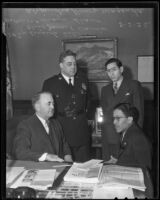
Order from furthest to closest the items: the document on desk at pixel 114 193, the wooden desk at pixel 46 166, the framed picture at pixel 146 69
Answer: the framed picture at pixel 146 69 → the wooden desk at pixel 46 166 → the document on desk at pixel 114 193

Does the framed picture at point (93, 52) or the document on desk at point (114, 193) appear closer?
the document on desk at point (114, 193)

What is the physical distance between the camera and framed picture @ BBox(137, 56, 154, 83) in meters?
1.49

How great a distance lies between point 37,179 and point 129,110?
61 centimetres

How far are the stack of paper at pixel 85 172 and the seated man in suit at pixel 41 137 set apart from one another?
11 cm

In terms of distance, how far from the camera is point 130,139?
5.03ft

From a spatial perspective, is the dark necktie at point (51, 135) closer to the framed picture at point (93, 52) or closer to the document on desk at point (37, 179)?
the document on desk at point (37, 179)

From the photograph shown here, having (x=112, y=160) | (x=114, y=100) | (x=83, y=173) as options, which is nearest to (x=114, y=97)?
(x=114, y=100)

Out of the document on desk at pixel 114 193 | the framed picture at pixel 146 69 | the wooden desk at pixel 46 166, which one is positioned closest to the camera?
the document on desk at pixel 114 193

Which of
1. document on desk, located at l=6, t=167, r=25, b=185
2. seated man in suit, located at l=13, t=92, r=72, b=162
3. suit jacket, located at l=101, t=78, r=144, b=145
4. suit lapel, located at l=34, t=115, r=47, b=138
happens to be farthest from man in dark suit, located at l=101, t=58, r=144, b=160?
document on desk, located at l=6, t=167, r=25, b=185

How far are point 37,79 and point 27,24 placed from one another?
0.30m

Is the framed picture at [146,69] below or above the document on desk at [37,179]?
above

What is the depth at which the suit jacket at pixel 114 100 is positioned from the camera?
4.98 ft

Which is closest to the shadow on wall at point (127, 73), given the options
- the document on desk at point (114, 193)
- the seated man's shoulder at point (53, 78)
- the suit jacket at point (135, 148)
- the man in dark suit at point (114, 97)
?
the man in dark suit at point (114, 97)

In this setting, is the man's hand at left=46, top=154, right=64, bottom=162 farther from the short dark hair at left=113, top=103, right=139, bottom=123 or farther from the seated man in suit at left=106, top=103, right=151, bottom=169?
the short dark hair at left=113, top=103, right=139, bottom=123
